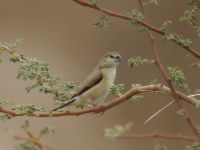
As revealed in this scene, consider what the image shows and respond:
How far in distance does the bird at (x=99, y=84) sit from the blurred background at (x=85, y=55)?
213 cm

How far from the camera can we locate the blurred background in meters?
4.46

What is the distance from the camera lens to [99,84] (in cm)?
205

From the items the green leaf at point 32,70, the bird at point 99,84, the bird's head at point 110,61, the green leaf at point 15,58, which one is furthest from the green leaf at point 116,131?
the bird's head at point 110,61

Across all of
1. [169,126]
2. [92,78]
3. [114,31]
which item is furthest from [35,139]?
[114,31]

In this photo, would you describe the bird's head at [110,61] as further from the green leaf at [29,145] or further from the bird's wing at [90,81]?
the green leaf at [29,145]

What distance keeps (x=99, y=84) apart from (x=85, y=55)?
2.85 meters

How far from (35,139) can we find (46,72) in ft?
2.02

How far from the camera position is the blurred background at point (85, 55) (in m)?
4.46

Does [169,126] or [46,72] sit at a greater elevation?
[169,126]

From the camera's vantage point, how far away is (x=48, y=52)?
4930 mm

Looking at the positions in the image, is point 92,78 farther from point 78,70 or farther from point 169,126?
point 78,70

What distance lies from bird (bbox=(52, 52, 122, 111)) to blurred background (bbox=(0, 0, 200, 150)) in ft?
7.00

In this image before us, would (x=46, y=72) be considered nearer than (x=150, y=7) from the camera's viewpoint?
Yes

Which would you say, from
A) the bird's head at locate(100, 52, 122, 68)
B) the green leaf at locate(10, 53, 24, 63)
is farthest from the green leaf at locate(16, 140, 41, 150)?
the bird's head at locate(100, 52, 122, 68)
